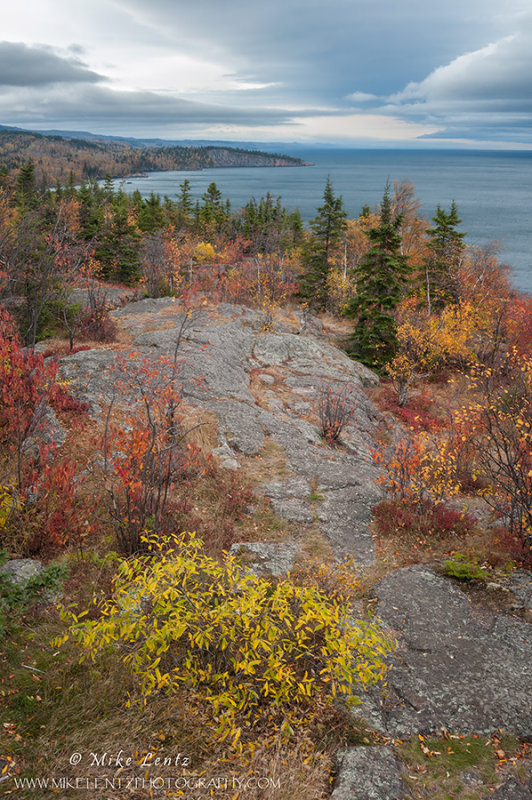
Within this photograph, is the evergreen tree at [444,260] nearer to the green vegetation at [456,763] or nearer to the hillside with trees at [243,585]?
the hillside with trees at [243,585]

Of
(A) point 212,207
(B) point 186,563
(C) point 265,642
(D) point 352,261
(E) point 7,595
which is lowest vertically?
(E) point 7,595

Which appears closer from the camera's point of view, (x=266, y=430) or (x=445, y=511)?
(x=445, y=511)

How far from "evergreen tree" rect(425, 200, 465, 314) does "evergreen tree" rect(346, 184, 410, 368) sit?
25.0 ft

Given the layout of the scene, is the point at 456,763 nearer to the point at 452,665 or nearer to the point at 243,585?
the point at 452,665

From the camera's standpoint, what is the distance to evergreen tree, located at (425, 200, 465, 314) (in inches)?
1296

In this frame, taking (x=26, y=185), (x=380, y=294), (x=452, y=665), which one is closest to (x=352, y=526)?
(x=452, y=665)

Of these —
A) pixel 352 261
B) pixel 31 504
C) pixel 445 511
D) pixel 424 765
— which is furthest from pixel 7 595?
pixel 352 261

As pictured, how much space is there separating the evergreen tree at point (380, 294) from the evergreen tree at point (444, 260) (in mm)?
7621

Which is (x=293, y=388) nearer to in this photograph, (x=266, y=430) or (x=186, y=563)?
(x=266, y=430)

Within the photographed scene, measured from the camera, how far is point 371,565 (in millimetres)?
7496

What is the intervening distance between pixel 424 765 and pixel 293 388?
1372 cm

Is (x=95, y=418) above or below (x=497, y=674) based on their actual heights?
above

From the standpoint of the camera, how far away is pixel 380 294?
2647cm

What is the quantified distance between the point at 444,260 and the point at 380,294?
32.2ft
